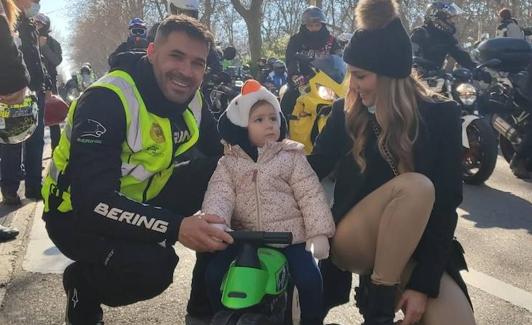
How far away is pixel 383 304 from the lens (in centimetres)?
214

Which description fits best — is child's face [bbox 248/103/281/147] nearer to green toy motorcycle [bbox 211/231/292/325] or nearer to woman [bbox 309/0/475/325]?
woman [bbox 309/0/475/325]

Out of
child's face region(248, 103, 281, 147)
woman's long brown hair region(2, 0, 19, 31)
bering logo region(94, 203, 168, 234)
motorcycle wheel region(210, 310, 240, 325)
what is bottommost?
motorcycle wheel region(210, 310, 240, 325)

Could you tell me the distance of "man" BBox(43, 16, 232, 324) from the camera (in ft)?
6.93

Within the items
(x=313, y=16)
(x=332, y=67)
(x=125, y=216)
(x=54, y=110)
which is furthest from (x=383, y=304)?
(x=313, y=16)

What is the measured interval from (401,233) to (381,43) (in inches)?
29.5

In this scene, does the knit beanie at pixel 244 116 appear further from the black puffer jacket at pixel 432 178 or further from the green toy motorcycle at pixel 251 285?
the green toy motorcycle at pixel 251 285

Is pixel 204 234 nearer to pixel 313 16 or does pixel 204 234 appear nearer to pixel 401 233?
pixel 401 233

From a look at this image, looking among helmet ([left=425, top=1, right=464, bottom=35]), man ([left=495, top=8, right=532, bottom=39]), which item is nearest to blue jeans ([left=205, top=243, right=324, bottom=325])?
helmet ([left=425, top=1, right=464, bottom=35])

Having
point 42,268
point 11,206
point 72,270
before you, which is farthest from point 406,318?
point 11,206

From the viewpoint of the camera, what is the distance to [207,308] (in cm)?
270

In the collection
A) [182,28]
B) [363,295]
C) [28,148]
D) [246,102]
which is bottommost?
[28,148]

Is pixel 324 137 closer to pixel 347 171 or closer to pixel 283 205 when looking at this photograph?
pixel 347 171

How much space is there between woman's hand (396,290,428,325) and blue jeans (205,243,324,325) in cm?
32

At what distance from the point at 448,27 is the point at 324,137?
4520 mm
